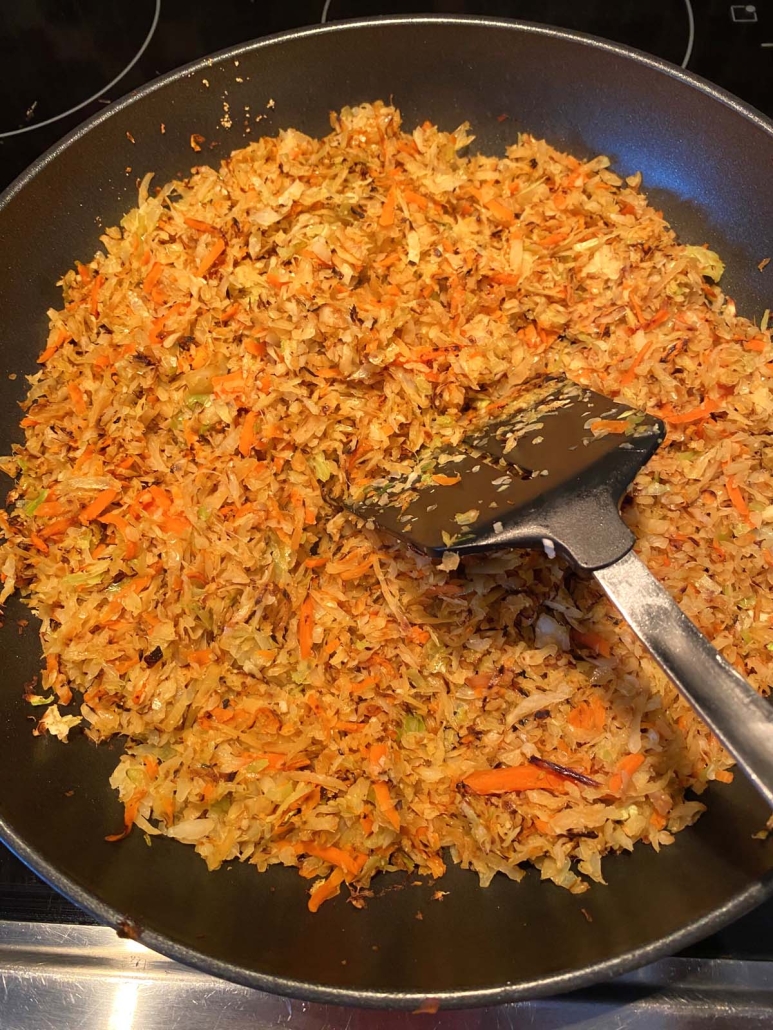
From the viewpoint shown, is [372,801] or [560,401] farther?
[560,401]

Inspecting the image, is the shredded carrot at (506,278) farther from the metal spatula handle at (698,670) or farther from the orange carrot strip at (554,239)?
the metal spatula handle at (698,670)

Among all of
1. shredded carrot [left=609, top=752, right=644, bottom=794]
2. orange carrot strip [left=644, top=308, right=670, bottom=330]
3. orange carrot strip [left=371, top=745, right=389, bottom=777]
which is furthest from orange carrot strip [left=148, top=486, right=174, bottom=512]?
orange carrot strip [left=644, top=308, right=670, bottom=330]

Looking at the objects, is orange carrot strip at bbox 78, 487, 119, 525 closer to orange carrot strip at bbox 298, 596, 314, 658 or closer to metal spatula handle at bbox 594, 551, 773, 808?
orange carrot strip at bbox 298, 596, 314, 658

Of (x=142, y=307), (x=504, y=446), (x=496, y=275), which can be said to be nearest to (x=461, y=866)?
(x=504, y=446)

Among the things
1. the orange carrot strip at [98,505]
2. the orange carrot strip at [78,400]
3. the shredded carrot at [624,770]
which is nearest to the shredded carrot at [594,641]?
the shredded carrot at [624,770]

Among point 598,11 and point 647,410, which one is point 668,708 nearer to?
point 647,410

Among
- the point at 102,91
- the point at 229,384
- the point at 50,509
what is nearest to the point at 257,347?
the point at 229,384
